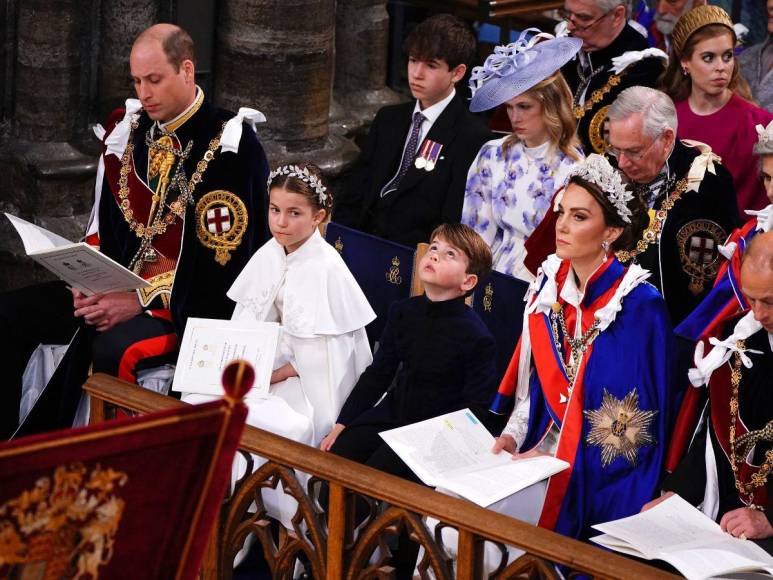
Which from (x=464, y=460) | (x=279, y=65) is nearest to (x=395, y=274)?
(x=464, y=460)

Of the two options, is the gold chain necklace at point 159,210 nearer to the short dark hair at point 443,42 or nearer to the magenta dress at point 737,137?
the short dark hair at point 443,42

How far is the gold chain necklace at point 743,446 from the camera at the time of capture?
440 centimetres

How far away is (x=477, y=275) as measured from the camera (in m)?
5.25

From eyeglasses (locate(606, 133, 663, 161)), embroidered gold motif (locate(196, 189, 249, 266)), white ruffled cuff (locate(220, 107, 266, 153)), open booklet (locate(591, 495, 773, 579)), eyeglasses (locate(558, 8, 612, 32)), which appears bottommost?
open booklet (locate(591, 495, 773, 579))

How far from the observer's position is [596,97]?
251 inches

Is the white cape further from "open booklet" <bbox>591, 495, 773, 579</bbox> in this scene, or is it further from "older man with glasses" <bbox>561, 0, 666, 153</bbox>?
"open booklet" <bbox>591, 495, 773, 579</bbox>

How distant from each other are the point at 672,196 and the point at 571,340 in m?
0.85

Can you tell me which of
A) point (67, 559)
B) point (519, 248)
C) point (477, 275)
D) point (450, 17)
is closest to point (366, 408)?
point (477, 275)

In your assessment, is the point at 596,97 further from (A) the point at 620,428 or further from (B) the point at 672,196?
(A) the point at 620,428

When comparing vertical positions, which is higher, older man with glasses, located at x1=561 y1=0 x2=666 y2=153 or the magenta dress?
older man with glasses, located at x1=561 y1=0 x2=666 y2=153

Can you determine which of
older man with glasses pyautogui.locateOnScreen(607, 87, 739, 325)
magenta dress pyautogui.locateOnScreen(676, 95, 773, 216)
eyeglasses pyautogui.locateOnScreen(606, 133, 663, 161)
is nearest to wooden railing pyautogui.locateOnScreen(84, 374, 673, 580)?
older man with glasses pyautogui.locateOnScreen(607, 87, 739, 325)

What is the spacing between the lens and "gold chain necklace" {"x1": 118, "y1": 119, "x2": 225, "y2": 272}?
609 centimetres

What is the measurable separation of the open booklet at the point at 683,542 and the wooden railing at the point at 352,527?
0.79ft

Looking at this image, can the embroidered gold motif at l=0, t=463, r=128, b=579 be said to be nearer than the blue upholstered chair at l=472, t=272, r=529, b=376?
Yes
